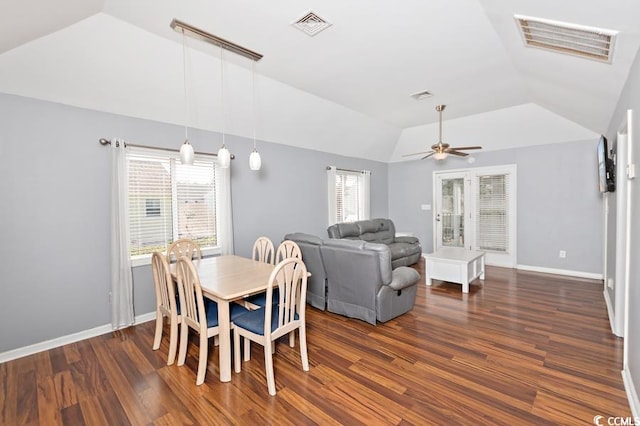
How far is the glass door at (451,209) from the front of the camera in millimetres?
6562

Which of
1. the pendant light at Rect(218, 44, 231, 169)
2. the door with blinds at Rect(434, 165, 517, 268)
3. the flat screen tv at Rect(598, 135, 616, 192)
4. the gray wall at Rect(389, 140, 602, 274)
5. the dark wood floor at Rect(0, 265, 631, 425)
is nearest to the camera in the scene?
the dark wood floor at Rect(0, 265, 631, 425)

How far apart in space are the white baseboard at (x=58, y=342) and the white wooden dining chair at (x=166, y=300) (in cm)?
88

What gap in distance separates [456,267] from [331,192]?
2.74 m

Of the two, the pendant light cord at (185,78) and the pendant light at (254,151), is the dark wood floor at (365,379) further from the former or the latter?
the pendant light cord at (185,78)

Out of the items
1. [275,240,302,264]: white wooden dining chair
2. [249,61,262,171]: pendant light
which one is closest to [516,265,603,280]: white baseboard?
[275,240,302,264]: white wooden dining chair

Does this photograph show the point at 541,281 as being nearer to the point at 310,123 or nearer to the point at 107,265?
the point at 310,123

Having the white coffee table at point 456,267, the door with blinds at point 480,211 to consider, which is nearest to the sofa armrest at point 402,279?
the white coffee table at point 456,267

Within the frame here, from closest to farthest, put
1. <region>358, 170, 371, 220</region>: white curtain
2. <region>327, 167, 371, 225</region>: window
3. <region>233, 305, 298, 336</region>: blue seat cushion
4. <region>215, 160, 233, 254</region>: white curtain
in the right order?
<region>233, 305, 298, 336</region>: blue seat cushion → <region>215, 160, 233, 254</region>: white curtain → <region>327, 167, 371, 225</region>: window → <region>358, 170, 371, 220</region>: white curtain

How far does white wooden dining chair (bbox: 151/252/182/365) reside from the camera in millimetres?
2545

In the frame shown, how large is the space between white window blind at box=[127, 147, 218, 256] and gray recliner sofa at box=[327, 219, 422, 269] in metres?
2.22

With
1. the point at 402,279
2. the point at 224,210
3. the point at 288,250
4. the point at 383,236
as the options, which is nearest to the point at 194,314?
the point at 288,250

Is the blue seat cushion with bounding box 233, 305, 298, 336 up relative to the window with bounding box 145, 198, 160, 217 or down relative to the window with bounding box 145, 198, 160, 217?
down

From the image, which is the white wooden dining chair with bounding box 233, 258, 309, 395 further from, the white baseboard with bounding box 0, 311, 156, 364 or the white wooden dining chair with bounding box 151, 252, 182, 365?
the white baseboard with bounding box 0, 311, 156, 364

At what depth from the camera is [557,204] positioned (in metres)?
5.43
